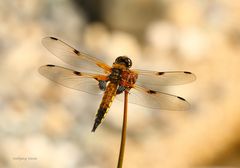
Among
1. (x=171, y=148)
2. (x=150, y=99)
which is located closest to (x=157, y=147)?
(x=171, y=148)

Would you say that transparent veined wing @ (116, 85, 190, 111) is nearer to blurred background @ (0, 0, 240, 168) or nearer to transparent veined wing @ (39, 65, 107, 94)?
transparent veined wing @ (39, 65, 107, 94)

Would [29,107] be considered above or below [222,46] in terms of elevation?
below

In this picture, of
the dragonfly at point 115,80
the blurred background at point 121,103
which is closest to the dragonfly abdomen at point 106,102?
the dragonfly at point 115,80

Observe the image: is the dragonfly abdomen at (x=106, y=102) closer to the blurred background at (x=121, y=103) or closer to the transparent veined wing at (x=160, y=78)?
the transparent veined wing at (x=160, y=78)

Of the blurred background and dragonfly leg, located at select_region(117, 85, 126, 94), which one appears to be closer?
dragonfly leg, located at select_region(117, 85, 126, 94)

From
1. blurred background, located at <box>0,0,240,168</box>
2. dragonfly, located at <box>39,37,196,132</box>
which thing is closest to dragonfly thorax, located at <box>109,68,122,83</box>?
dragonfly, located at <box>39,37,196,132</box>

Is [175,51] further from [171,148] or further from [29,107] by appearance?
[29,107]
